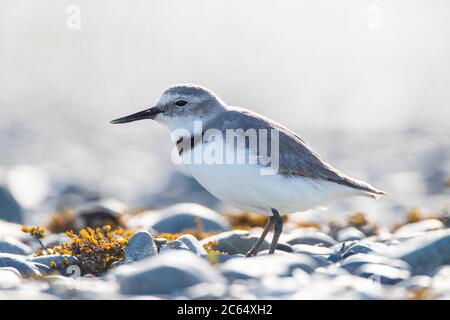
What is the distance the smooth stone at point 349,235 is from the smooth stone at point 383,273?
94.9 inches

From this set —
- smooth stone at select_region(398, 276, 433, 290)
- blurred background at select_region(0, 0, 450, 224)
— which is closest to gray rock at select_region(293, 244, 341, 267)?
smooth stone at select_region(398, 276, 433, 290)

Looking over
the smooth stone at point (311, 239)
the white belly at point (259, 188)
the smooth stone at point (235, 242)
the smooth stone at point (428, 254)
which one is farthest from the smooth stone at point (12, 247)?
the smooth stone at point (428, 254)

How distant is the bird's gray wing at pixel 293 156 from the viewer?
668 cm

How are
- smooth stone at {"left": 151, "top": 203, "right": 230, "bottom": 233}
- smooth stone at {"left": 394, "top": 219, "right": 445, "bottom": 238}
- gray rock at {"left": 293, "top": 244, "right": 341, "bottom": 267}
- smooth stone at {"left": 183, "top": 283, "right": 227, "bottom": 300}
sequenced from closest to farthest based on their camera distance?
smooth stone at {"left": 183, "top": 283, "right": 227, "bottom": 300}
gray rock at {"left": 293, "top": 244, "right": 341, "bottom": 267}
smooth stone at {"left": 394, "top": 219, "right": 445, "bottom": 238}
smooth stone at {"left": 151, "top": 203, "right": 230, "bottom": 233}

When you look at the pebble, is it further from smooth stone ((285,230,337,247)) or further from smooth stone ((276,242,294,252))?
smooth stone ((276,242,294,252))

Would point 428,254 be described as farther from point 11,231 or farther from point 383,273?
point 11,231

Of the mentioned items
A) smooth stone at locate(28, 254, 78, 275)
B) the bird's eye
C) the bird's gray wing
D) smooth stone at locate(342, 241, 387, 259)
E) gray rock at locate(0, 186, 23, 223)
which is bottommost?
smooth stone at locate(28, 254, 78, 275)

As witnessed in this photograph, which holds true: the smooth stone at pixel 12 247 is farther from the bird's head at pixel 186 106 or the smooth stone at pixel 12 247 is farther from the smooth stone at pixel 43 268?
the bird's head at pixel 186 106

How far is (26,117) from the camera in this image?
23.4 meters

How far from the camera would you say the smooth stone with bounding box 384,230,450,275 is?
574 centimetres

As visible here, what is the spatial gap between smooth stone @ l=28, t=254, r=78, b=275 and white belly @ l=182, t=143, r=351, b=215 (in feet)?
4.21
